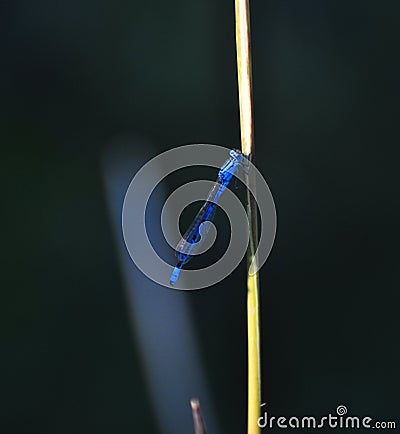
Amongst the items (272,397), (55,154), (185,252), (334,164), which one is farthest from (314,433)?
(185,252)

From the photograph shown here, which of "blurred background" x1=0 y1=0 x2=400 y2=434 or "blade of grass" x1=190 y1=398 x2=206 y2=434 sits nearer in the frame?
"blade of grass" x1=190 y1=398 x2=206 y2=434

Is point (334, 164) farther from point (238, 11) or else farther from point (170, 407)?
point (238, 11)

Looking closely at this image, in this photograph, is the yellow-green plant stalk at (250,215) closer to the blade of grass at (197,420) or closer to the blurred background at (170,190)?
the blade of grass at (197,420)

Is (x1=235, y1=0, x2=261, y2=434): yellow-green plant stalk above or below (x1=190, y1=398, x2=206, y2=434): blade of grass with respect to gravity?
above

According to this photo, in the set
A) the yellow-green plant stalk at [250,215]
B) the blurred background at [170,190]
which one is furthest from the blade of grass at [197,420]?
the blurred background at [170,190]

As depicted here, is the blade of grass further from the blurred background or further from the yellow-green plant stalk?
the blurred background

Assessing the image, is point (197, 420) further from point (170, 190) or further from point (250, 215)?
point (170, 190)

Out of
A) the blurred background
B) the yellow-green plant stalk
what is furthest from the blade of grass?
the blurred background
